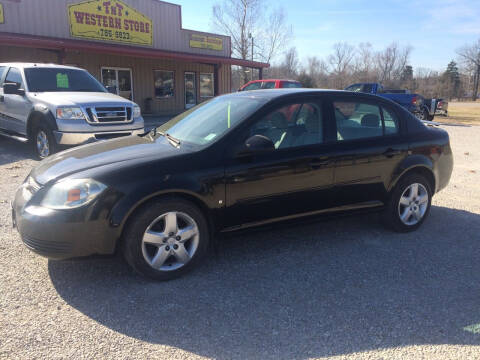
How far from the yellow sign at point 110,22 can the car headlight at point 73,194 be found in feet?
51.0

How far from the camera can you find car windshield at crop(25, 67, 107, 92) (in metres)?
8.05

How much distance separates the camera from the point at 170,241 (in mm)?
3201

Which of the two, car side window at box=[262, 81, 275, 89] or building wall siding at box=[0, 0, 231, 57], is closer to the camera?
building wall siding at box=[0, 0, 231, 57]

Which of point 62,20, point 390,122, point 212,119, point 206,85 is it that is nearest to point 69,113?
point 212,119

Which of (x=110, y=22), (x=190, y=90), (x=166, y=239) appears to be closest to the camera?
(x=166, y=239)

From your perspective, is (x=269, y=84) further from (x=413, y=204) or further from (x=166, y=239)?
(x=166, y=239)

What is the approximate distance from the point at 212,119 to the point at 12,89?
18.9 feet

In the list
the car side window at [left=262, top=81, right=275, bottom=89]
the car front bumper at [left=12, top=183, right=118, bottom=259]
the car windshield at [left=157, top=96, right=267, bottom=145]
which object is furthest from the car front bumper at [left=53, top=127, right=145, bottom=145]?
the car side window at [left=262, top=81, right=275, bottom=89]

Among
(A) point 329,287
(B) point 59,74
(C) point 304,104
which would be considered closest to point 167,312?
(A) point 329,287

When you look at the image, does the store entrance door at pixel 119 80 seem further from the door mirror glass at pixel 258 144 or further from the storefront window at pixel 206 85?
the door mirror glass at pixel 258 144

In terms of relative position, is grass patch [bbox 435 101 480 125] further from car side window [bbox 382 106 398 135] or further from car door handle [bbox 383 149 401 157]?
car door handle [bbox 383 149 401 157]

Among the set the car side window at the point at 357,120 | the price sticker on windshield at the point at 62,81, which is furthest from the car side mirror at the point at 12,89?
the car side window at the point at 357,120

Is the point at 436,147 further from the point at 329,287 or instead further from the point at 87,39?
the point at 87,39

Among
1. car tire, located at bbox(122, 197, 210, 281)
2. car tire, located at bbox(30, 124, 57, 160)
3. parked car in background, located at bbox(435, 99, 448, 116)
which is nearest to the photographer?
car tire, located at bbox(122, 197, 210, 281)
